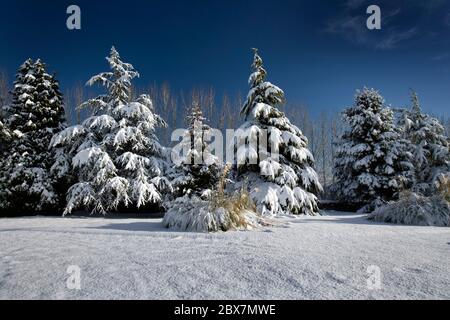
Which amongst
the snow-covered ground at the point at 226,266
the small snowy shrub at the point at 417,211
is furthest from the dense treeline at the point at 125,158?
the snow-covered ground at the point at 226,266

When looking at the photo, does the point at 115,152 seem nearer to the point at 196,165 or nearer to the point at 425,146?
the point at 196,165

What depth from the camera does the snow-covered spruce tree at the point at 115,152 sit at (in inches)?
364

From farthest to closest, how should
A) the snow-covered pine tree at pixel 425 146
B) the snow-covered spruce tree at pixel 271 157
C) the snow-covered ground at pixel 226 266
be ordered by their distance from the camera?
1. the snow-covered pine tree at pixel 425 146
2. the snow-covered spruce tree at pixel 271 157
3. the snow-covered ground at pixel 226 266

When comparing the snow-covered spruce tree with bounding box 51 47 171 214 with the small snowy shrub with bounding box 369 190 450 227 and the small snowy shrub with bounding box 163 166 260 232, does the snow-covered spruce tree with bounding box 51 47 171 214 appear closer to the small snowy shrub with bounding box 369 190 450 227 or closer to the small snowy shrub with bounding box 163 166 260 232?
the small snowy shrub with bounding box 163 166 260 232

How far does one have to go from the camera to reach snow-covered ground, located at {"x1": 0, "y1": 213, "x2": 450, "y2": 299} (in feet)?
6.23

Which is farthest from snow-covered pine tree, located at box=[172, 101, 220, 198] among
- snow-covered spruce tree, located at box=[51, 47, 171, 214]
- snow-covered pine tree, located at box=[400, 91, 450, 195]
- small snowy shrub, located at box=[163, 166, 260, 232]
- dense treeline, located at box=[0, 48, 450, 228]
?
snow-covered pine tree, located at box=[400, 91, 450, 195]

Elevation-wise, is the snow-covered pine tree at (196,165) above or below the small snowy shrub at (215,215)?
above

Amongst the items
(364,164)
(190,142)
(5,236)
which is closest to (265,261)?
(5,236)

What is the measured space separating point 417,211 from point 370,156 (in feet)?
26.8

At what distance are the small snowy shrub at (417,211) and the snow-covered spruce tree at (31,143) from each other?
10628 millimetres

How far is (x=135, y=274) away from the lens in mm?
2250

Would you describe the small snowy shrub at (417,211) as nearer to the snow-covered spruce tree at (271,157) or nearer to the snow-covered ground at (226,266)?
the snow-covered ground at (226,266)
